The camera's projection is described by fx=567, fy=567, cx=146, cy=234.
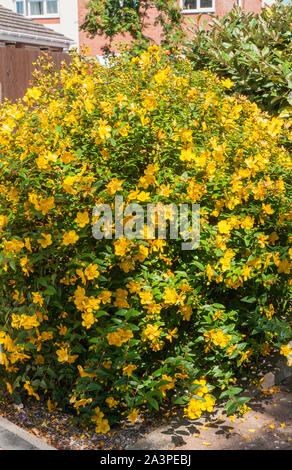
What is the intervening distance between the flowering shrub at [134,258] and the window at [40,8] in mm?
21464

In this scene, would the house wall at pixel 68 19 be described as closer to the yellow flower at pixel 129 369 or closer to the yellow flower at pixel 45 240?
the yellow flower at pixel 45 240

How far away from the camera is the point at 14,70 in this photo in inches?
513

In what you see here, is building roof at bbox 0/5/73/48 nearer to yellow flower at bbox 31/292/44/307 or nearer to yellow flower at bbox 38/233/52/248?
yellow flower at bbox 38/233/52/248

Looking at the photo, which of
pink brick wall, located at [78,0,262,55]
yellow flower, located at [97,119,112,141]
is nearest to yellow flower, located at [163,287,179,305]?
yellow flower, located at [97,119,112,141]

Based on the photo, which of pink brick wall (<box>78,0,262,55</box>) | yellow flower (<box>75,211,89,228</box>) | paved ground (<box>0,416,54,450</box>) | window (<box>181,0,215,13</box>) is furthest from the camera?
window (<box>181,0,215,13</box>)

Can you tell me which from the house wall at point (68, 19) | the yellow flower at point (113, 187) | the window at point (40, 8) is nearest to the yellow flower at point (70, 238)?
the yellow flower at point (113, 187)

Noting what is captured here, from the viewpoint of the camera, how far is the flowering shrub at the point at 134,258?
10.3 feet

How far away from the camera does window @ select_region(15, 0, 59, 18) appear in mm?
23331

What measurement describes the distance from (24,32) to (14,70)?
367cm

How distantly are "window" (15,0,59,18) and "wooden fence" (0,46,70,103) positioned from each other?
11.1 metres

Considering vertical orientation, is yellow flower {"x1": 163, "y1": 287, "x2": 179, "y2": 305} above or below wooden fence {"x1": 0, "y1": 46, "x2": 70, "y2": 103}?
below

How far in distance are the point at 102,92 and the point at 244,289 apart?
1.66 m

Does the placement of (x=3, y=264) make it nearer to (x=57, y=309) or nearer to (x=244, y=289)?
(x=57, y=309)

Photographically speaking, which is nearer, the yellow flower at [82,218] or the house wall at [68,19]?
the yellow flower at [82,218]
